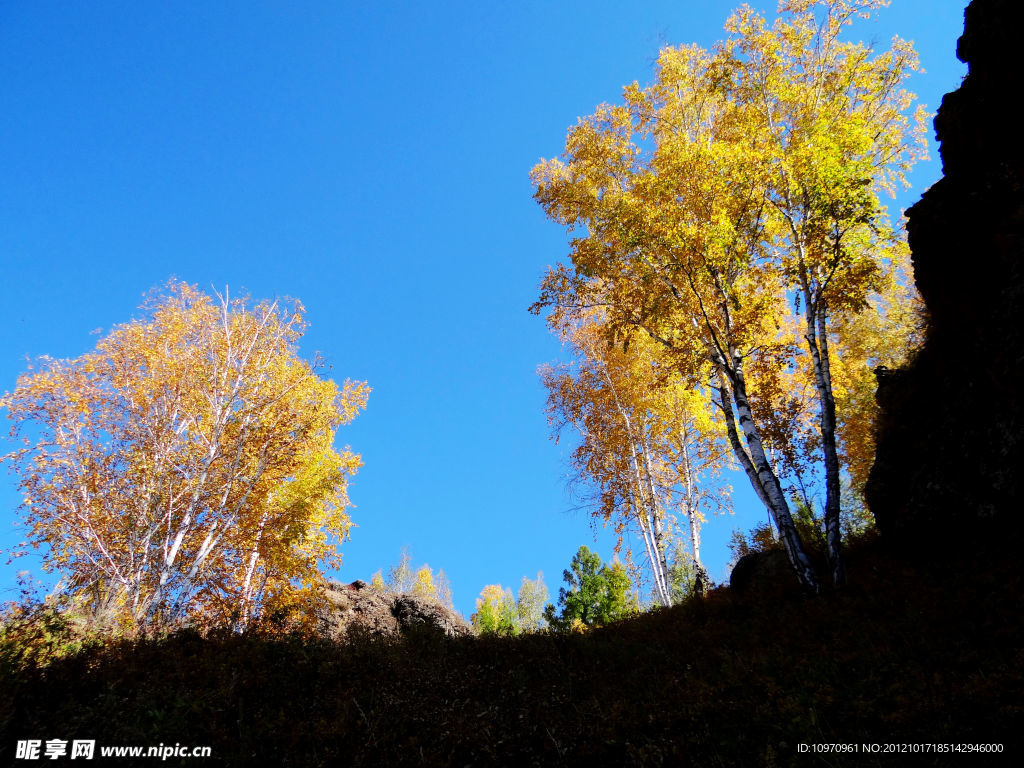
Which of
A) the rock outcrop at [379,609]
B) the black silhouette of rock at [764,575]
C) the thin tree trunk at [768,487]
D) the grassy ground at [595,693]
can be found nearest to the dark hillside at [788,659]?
the grassy ground at [595,693]

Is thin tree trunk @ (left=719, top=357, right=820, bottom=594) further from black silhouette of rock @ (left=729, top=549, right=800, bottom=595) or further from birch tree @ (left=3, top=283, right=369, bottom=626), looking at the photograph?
birch tree @ (left=3, top=283, right=369, bottom=626)

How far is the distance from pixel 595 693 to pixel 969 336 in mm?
9297

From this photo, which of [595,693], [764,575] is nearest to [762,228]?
[764,575]

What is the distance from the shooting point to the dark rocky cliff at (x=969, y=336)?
7359 mm

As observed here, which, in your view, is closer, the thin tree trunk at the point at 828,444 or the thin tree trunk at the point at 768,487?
the thin tree trunk at the point at 828,444

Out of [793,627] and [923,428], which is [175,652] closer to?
[793,627]

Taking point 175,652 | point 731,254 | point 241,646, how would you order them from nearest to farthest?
point 175,652
point 241,646
point 731,254

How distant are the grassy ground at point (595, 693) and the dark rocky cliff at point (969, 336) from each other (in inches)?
53.3

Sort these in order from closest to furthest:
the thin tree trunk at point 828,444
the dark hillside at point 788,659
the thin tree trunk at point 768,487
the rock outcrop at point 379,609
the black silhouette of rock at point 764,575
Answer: the dark hillside at point 788,659 < the thin tree trunk at point 828,444 < the thin tree trunk at point 768,487 < the black silhouette of rock at point 764,575 < the rock outcrop at point 379,609

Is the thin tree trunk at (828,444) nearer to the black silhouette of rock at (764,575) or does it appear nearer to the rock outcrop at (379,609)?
the black silhouette of rock at (764,575)

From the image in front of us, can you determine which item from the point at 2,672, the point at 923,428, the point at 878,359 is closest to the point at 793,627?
the point at 923,428

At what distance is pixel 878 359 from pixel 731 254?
44.1 feet

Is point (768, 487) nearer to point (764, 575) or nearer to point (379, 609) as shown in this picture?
point (764, 575)

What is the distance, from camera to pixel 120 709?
4758mm
